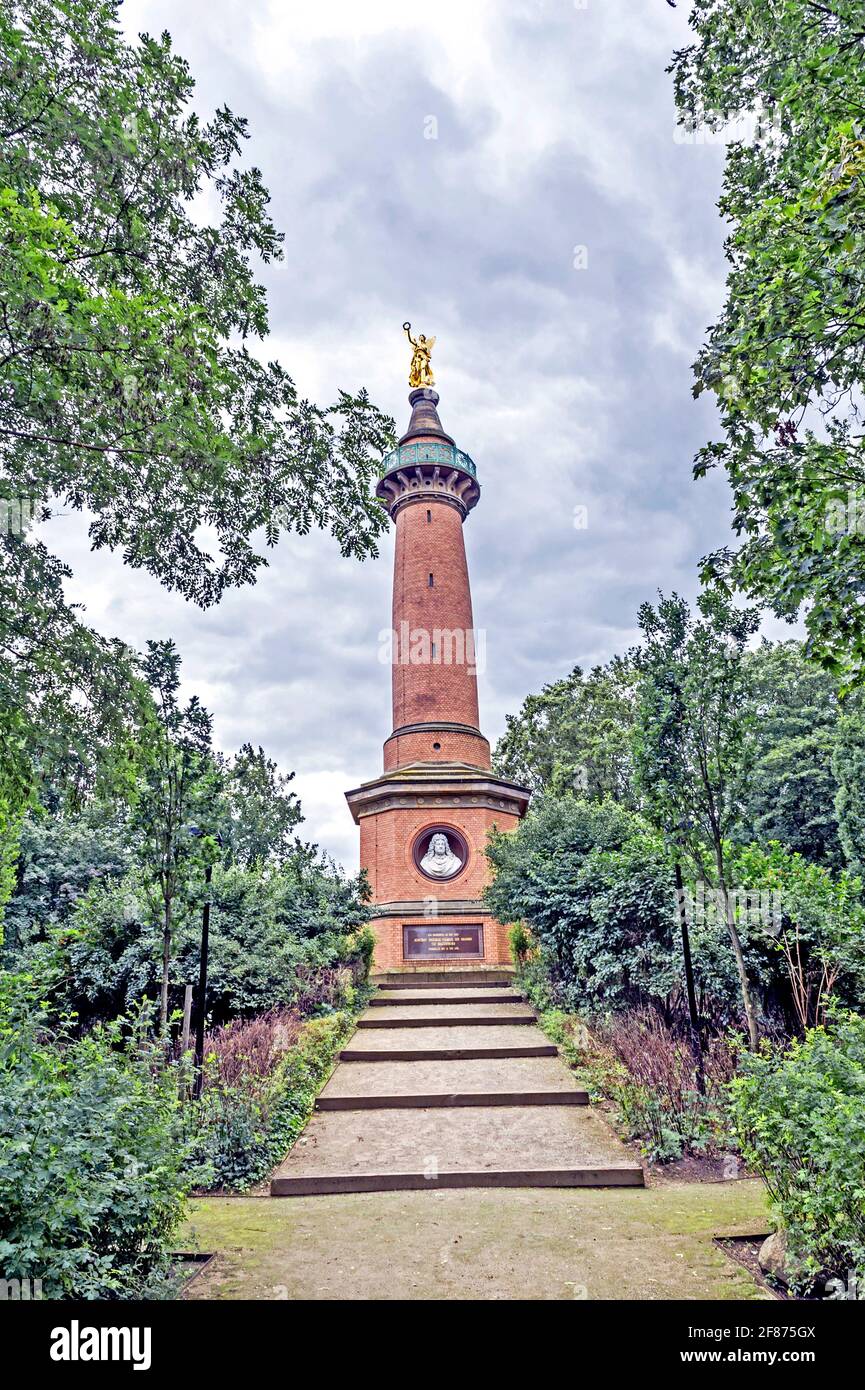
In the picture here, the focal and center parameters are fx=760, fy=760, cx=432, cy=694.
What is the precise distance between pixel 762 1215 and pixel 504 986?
43.4 ft

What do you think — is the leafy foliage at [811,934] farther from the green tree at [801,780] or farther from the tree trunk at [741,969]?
the green tree at [801,780]

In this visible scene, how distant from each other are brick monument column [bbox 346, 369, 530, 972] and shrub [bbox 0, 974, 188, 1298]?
52.9 feet

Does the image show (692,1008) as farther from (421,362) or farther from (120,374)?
(421,362)

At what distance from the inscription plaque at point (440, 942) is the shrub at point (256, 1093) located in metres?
8.51

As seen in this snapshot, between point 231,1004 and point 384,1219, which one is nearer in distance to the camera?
point 384,1219

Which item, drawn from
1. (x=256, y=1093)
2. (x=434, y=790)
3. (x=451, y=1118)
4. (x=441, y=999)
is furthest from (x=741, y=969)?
(x=434, y=790)

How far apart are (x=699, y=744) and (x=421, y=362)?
2434 cm

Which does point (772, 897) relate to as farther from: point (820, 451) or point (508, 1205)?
point (820, 451)

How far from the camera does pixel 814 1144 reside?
12.5 feet

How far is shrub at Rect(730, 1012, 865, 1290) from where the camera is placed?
3521 millimetres

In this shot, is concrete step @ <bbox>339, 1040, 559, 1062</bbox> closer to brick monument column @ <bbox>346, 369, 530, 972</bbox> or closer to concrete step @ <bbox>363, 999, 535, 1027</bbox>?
concrete step @ <bbox>363, 999, 535, 1027</bbox>

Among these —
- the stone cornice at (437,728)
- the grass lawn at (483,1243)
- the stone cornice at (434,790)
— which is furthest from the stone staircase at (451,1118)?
the stone cornice at (437,728)
